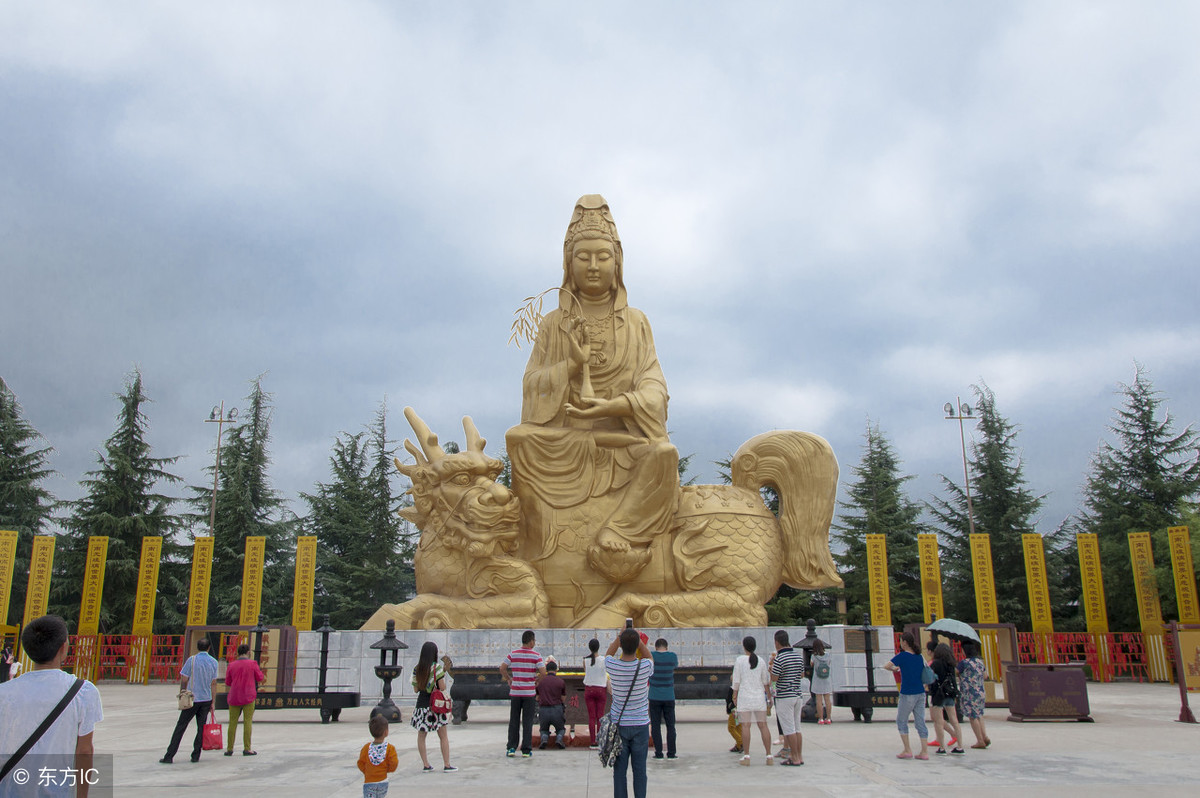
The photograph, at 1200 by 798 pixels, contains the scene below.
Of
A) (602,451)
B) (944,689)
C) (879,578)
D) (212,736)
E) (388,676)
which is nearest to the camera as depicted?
(944,689)

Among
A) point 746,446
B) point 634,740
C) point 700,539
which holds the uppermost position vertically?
point 746,446

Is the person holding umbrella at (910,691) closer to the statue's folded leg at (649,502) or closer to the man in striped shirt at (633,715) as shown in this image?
the man in striped shirt at (633,715)

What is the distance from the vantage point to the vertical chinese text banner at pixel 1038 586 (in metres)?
16.5

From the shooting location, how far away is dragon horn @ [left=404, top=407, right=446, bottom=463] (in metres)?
11.4

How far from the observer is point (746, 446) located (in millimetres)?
11727

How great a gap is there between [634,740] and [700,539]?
6.79 metres

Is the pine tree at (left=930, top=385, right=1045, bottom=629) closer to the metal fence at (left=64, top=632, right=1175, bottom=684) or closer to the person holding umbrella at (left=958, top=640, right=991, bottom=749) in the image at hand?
the metal fence at (left=64, top=632, right=1175, bottom=684)

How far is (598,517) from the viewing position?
11117 mm

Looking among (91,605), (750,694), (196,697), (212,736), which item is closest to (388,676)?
(212,736)

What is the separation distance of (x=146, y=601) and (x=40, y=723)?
1621 cm

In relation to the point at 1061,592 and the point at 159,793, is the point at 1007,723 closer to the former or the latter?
the point at 159,793

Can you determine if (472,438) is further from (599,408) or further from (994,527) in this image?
(994,527)

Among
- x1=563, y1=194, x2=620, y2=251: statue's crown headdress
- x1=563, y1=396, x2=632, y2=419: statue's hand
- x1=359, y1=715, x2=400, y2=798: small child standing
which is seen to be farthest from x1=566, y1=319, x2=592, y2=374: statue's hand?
x1=359, y1=715, x2=400, y2=798: small child standing

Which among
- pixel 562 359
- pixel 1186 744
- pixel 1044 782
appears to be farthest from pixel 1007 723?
pixel 562 359
